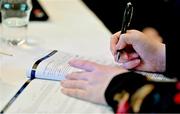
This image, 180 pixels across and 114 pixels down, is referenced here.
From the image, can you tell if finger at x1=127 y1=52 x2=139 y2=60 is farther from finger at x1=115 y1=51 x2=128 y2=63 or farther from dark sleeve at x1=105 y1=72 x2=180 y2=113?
dark sleeve at x1=105 y1=72 x2=180 y2=113

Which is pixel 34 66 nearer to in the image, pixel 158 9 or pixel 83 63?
pixel 83 63

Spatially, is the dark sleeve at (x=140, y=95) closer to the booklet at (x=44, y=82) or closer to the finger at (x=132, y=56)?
the booklet at (x=44, y=82)

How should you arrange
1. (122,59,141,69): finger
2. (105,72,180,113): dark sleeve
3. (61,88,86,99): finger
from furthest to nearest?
1. (122,59,141,69): finger
2. (61,88,86,99): finger
3. (105,72,180,113): dark sleeve

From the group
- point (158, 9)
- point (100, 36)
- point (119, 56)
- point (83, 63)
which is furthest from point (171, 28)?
point (83, 63)

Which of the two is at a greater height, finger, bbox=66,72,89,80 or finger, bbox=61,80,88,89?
finger, bbox=66,72,89,80

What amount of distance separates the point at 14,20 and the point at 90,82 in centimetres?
45

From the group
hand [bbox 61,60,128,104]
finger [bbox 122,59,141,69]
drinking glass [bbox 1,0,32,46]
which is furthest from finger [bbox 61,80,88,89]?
drinking glass [bbox 1,0,32,46]

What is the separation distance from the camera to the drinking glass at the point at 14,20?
1165 mm

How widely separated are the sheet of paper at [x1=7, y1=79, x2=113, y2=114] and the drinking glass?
0.33 metres

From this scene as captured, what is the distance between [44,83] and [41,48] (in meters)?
0.24

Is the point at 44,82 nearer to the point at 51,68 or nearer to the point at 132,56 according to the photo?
the point at 51,68

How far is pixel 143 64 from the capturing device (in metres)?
1.01

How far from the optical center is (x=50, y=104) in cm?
81

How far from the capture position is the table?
0.82 metres
